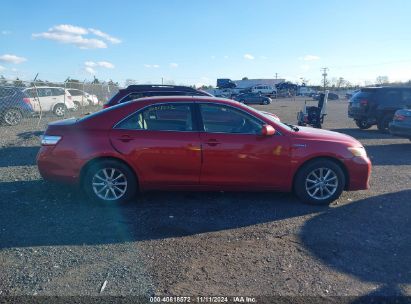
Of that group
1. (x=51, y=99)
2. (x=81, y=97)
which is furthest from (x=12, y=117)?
(x=81, y=97)

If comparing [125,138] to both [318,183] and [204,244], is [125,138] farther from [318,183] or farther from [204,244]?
[318,183]

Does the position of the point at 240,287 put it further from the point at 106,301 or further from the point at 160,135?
the point at 160,135

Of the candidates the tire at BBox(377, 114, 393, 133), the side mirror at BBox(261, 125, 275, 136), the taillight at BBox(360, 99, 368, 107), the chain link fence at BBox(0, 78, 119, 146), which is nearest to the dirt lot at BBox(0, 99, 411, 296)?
the side mirror at BBox(261, 125, 275, 136)

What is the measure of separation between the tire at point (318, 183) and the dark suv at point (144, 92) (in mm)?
4530

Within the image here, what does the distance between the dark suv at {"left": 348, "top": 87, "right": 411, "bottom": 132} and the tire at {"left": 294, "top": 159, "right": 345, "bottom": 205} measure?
34.6ft

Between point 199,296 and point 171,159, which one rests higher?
point 171,159

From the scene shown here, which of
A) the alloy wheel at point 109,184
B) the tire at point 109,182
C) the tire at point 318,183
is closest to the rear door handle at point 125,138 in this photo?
the tire at point 109,182

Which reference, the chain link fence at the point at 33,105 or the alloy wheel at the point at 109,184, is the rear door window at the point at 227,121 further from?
the chain link fence at the point at 33,105

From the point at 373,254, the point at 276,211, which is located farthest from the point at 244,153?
the point at 373,254

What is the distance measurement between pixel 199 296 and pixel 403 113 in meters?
10.6

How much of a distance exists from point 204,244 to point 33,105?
16.5 meters

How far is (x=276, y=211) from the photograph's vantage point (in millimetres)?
5559

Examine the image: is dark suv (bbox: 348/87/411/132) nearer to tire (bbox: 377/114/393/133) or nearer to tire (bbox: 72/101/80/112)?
tire (bbox: 377/114/393/133)

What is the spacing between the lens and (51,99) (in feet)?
65.1
